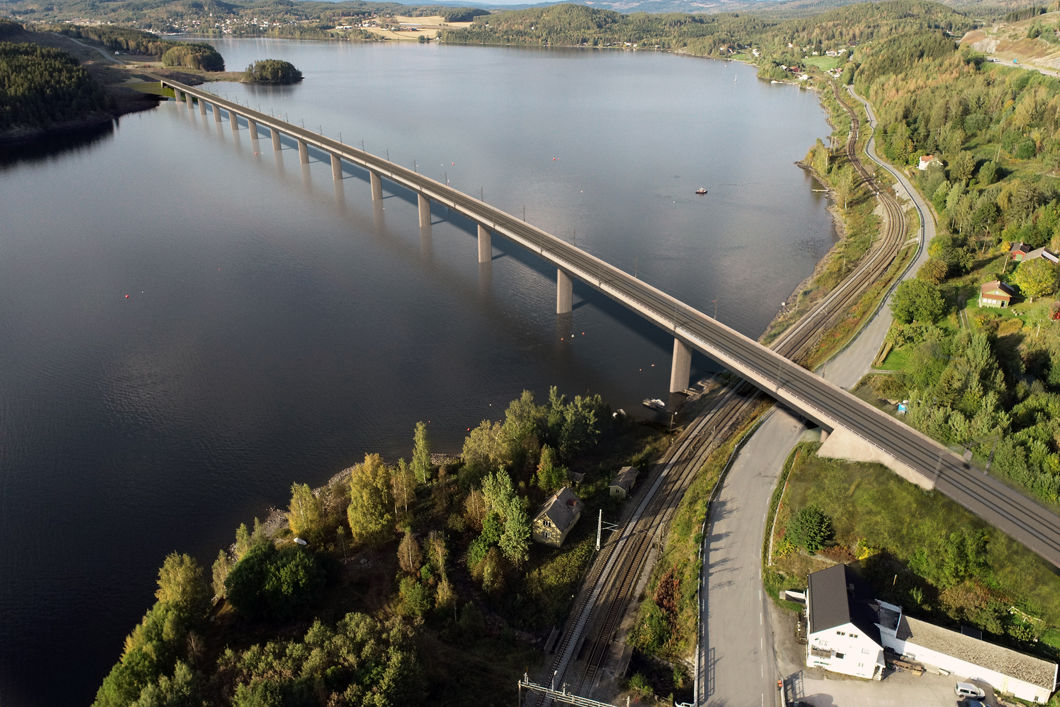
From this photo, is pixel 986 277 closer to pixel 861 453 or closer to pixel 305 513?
pixel 861 453

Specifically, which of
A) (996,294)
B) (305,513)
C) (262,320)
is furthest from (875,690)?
(262,320)

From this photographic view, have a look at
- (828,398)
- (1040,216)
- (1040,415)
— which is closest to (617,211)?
(1040,216)

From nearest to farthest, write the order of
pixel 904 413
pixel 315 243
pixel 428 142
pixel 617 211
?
pixel 904 413, pixel 315 243, pixel 617 211, pixel 428 142

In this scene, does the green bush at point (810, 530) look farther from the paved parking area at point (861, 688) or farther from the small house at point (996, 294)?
the small house at point (996, 294)

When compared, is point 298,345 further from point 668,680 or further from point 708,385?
point 668,680

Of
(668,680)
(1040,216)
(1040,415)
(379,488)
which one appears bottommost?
(668,680)

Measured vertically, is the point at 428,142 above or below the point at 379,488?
above
